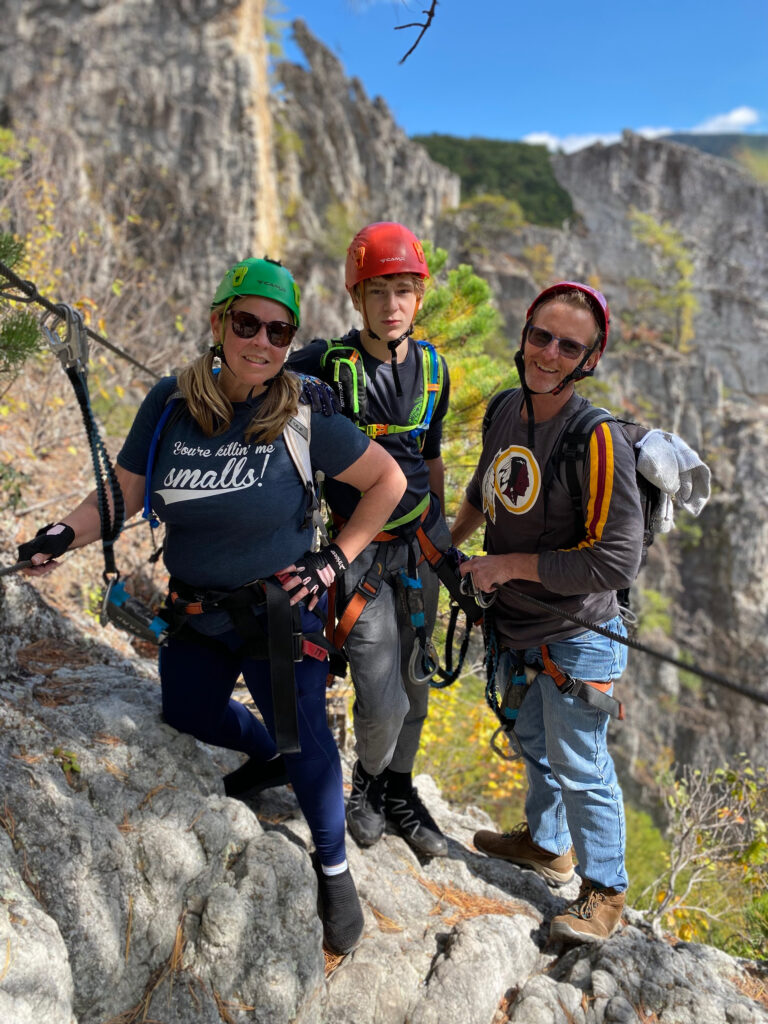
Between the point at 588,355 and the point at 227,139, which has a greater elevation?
the point at 227,139

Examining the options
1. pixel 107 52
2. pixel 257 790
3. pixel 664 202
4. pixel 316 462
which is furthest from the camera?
pixel 664 202

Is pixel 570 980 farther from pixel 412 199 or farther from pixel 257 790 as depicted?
pixel 412 199

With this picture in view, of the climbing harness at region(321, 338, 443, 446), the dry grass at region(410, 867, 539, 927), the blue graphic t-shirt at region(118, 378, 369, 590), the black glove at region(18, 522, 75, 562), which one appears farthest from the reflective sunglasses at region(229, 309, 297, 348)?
the dry grass at region(410, 867, 539, 927)

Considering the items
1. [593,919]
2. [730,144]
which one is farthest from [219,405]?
[730,144]

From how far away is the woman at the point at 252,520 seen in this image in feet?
6.98

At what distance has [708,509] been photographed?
3425cm

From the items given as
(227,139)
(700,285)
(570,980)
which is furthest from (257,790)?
(700,285)

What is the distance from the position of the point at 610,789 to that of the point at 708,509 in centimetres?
3564

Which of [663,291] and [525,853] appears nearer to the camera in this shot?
[525,853]

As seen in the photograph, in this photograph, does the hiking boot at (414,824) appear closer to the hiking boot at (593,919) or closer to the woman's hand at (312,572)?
the hiking boot at (593,919)

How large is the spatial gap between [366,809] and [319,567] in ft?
4.84

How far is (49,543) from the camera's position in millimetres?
2061

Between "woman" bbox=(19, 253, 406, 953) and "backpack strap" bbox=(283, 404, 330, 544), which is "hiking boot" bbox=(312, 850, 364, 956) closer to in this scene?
"woman" bbox=(19, 253, 406, 953)

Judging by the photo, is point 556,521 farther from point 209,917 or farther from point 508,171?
point 508,171
